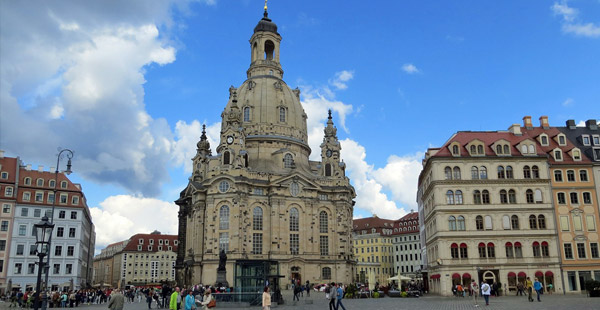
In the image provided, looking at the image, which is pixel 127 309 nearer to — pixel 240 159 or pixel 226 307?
pixel 226 307

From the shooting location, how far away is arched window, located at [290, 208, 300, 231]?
250ft

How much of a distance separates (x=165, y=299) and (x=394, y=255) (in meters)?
81.8

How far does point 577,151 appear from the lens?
183 ft

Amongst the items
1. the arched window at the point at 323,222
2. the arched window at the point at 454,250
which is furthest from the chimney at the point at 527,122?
the arched window at the point at 323,222

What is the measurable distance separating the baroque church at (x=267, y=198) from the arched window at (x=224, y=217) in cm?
14

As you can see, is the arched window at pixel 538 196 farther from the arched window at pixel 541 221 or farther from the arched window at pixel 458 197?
the arched window at pixel 458 197

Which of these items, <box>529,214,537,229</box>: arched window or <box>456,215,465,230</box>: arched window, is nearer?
<box>456,215,465,230</box>: arched window

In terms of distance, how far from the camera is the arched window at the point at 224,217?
72500 millimetres

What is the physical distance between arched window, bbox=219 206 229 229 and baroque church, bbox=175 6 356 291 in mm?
140

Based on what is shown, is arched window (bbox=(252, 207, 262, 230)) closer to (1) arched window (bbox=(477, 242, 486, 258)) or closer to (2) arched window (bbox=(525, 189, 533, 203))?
(1) arched window (bbox=(477, 242, 486, 258))

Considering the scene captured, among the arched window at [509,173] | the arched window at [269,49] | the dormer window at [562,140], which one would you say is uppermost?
the arched window at [269,49]

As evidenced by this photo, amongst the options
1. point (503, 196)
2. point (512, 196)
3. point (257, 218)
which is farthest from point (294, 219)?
point (512, 196)

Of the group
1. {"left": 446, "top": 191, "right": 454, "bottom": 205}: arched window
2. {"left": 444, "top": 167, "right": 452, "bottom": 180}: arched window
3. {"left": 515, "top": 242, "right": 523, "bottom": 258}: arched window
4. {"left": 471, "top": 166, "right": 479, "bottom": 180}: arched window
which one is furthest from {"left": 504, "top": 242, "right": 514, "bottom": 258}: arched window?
{"left": 444, "top": 167, "right": 452, "bottom": 180}: arched window

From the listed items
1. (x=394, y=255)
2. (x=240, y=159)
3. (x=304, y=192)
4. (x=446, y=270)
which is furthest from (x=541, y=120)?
(x=394, y=255)
